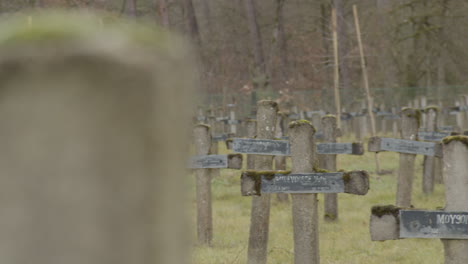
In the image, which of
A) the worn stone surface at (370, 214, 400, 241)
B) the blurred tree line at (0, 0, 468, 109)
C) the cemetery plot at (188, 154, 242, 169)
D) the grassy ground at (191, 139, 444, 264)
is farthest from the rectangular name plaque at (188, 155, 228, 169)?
the blurred tree line at (0, 0, 468, 109)

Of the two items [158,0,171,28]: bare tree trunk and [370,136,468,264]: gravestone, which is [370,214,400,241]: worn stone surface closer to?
[370,136,468,264]: gravestone

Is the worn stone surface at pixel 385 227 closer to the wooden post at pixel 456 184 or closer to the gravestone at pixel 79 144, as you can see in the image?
the wooden post at pixel 456 184

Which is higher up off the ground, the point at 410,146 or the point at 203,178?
the point at 410,146

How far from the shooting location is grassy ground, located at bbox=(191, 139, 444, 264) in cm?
796

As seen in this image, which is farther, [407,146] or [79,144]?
[407,146]

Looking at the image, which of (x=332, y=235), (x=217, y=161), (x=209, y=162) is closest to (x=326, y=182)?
(x=217, y=161)

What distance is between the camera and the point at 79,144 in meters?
0.59

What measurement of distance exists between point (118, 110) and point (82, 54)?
58mm

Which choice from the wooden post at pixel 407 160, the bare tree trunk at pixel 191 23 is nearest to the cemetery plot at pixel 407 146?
the wooden post at pixel 407 160

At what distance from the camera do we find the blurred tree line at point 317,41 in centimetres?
2527

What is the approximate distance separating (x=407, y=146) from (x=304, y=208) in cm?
351

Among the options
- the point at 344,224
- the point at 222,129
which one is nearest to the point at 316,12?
the point at 222,129

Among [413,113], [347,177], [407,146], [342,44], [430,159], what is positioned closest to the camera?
[347,177]

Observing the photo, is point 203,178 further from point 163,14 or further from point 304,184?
point 163,14
